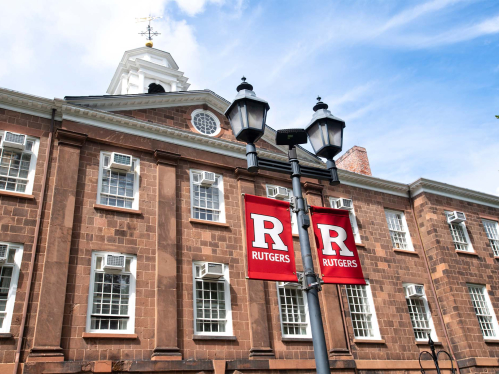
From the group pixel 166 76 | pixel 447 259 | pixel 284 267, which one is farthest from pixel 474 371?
pixel 166 76

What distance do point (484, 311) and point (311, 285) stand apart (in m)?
16.2

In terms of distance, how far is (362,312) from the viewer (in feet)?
58.5

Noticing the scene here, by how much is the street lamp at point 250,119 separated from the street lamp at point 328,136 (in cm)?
104

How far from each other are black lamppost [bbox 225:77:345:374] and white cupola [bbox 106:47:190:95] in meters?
17.6

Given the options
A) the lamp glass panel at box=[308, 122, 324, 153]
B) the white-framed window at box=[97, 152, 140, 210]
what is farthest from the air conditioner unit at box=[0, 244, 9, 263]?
the lamp glass panel at box=[308, 122, 324, 153]

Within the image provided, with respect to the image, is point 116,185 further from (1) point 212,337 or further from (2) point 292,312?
(2) point 292,312

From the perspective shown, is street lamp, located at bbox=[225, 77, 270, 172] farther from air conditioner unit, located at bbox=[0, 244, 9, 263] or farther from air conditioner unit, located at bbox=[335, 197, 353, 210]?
air conditioner unit, located at bbox=[335, 197, 353, 210]

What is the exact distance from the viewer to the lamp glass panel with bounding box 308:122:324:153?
8445 millimetres

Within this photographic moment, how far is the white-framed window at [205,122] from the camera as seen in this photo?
18266mm

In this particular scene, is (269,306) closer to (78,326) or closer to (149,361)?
(149,361)

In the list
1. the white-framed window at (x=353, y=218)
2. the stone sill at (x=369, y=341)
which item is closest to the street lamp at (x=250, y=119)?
the stone sill at (x=369, y=341)

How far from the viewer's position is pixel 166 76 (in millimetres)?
25734

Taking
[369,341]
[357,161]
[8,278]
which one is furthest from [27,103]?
[357,161]

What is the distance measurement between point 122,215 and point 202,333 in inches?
170
